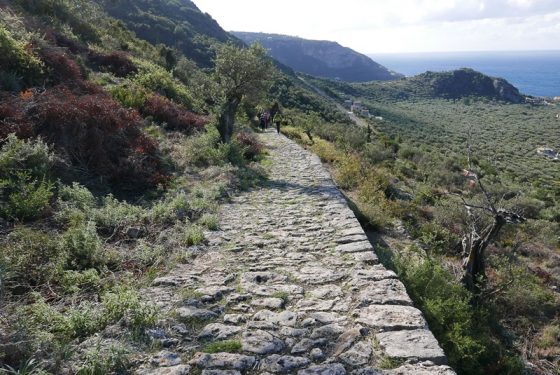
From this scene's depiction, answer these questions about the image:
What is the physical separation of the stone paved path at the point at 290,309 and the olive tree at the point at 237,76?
7.73 metres

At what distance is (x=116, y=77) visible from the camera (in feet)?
62.5

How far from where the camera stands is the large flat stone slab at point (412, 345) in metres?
3.84

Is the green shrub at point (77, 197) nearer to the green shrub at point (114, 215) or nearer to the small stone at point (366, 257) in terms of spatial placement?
the green shrub at point (114, 215)

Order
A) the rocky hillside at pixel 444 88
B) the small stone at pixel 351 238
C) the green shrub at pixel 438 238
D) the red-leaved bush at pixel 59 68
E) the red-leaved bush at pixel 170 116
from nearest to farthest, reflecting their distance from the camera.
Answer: the small stone at pixel 351 238, the green shrub at pixel 438 238, the red-leaved bush at pixel 59 68, the red-leaved bush at pixel 170 116, the rocky hillside at pixel 444 88

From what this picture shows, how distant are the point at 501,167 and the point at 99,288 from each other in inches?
1996

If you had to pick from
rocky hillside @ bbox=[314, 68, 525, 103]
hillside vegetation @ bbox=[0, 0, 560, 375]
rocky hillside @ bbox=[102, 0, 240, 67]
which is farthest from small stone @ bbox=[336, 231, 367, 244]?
rocky hillside @ bbox=[314, 68, 525, 103]

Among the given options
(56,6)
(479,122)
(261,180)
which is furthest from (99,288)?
(479,122)

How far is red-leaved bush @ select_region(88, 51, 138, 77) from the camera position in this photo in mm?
19812

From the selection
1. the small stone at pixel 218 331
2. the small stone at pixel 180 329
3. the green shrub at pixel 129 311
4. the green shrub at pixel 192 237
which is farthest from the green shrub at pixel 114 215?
the small stone at pixel 218 331

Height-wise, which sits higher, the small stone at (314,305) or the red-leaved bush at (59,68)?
the red-leaved bush at (59,68)

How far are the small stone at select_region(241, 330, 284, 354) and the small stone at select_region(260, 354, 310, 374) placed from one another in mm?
Answer: 110

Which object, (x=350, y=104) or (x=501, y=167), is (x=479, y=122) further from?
(x=501, y=167)

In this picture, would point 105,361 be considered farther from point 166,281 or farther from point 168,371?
point 166,281

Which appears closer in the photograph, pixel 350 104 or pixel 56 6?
pixel 56 6
